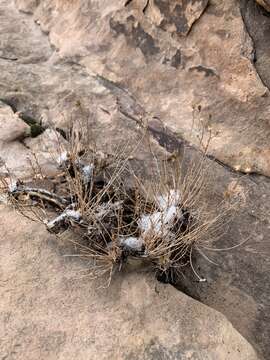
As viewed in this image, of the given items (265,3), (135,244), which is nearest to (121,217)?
(135,244)

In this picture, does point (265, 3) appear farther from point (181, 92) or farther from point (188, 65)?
point (181, 92)

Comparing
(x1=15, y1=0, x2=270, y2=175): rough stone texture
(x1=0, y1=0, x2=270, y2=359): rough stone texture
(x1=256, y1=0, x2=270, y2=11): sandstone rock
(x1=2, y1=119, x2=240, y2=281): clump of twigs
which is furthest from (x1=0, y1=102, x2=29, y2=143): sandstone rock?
(x1=256, y1=0, x2=270, y2=11): sandstone rock

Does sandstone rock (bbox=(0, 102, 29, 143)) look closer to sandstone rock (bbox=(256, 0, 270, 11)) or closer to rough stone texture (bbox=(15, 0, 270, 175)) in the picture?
rough stone texture (bbox=(15, 0, 270, 175))

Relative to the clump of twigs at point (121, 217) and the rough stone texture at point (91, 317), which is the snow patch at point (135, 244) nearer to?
the clump of twigs at point (121, 217)

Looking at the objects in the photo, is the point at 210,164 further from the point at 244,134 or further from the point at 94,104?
the point at 94,104

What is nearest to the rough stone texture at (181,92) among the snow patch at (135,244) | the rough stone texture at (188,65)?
the rough stone texture at (188,65)
